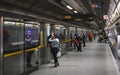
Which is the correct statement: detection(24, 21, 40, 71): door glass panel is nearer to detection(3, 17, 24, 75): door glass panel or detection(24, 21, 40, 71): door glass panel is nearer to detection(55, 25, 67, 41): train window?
detection(3, 17, 24, 75): door glass panel

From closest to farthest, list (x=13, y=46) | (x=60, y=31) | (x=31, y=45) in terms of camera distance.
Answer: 1. (x=13, y=46)
2. (x=31, y=45)
3. (x=60, y=31)

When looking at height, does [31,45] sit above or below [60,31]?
below

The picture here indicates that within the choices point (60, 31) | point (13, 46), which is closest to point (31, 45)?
point (13, 46)

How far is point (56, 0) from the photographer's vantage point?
Answer: 16016mm

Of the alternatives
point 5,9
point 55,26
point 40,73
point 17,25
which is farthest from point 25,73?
point 55,26

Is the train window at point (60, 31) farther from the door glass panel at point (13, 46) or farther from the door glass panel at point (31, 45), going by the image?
the door glass panel at point (13, 46)

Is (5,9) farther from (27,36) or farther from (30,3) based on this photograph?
(30,3)

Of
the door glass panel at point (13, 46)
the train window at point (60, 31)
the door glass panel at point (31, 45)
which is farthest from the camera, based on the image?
the train window at point (60, 31)

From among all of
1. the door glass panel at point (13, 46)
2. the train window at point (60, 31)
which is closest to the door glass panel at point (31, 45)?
the door glass panel at point (13, 46)

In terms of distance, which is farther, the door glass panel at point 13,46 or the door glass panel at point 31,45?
the door glass panel at point 31,45

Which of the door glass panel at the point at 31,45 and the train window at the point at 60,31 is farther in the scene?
the train window at the point at 60,31

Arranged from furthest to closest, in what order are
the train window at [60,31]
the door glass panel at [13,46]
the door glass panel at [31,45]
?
the train window at [60,31] → the door glass panel at [31,45] → the door glass panel at [13,46]

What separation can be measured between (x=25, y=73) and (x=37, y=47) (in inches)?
94.2

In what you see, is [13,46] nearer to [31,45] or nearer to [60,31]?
[31,45]
